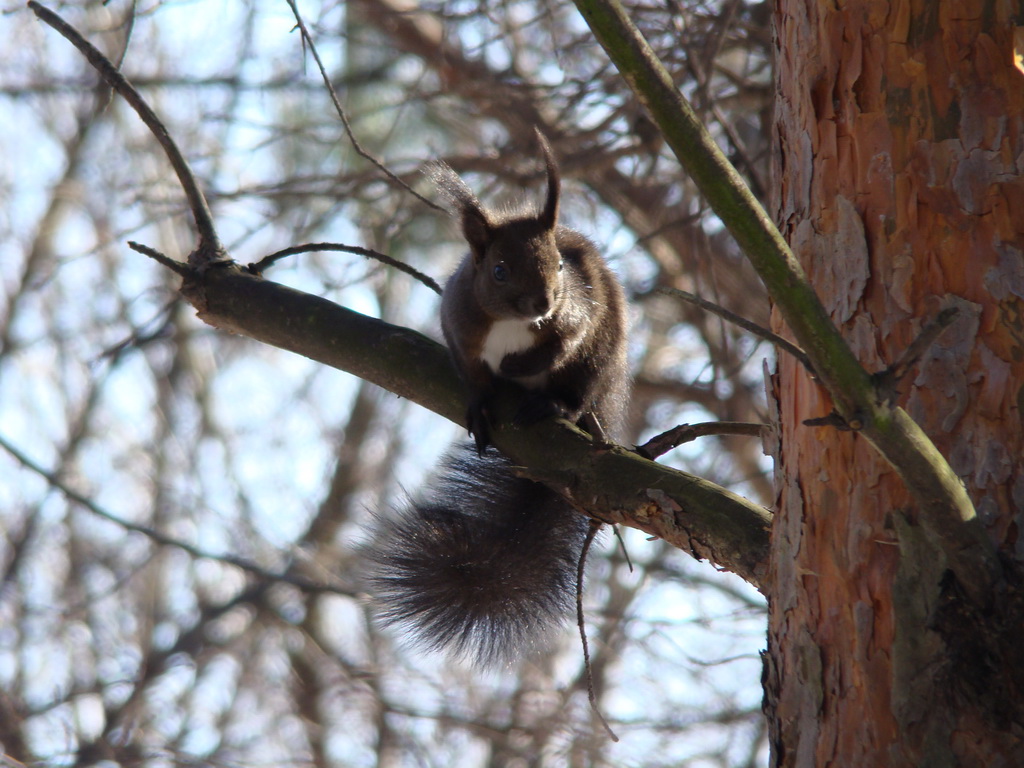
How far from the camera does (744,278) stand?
4270 millimetres

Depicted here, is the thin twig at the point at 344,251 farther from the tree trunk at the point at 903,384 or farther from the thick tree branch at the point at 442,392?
the tree trunk at the point at 903,384

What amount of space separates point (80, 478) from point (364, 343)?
5.91m

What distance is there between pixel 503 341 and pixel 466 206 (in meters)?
0.33

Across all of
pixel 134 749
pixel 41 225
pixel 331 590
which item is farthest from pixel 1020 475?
pixel 41 225

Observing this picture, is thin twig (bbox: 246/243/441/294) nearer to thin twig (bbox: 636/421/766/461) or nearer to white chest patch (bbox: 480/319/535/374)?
A: white chest patch (bbox: 480/319/535/374)

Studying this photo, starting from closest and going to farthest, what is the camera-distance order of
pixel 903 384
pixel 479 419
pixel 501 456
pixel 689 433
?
pixel 903 384
pixel 689 433
pixel 479 419
pixel 501 456

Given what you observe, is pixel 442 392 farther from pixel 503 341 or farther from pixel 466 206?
pixel 466 206

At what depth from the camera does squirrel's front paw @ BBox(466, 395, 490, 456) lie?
7.07 feet

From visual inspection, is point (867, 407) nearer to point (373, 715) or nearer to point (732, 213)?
point (732, 213)

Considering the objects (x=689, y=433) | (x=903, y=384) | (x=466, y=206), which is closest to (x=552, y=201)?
(x=466, y=206)

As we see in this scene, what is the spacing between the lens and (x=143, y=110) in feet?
7.01

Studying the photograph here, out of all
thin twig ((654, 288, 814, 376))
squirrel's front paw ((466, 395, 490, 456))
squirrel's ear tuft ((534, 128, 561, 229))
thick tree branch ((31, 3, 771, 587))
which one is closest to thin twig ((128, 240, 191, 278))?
thick tree branch ((31, 3, 771, 587))

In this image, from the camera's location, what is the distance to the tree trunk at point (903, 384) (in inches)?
47.7

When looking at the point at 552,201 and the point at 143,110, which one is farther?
the point at 552,201
